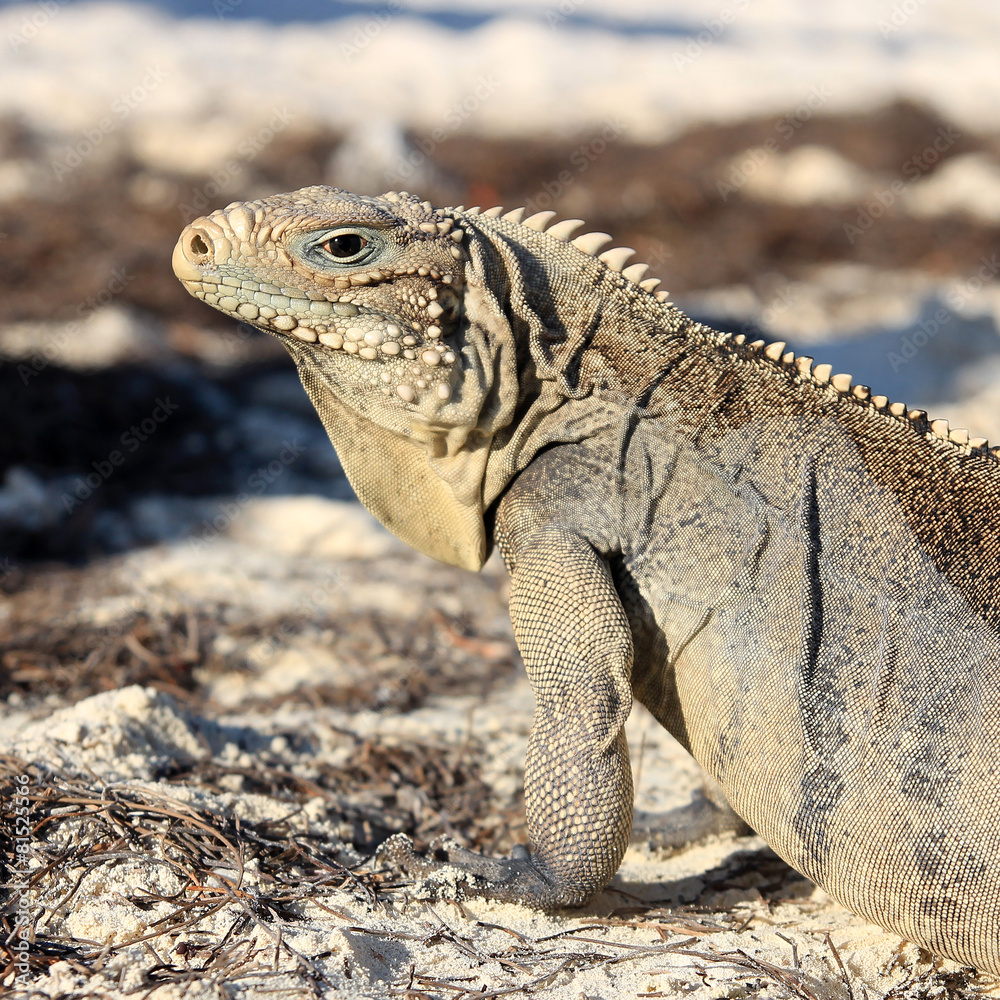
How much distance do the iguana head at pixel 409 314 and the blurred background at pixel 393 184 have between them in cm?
277

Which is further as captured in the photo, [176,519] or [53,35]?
[53,35]

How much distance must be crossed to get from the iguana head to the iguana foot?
3.22 feet

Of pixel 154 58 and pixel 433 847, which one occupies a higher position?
pixel 433 847

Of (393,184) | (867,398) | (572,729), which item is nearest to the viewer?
(572,729)

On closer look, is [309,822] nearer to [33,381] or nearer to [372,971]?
[372,971]

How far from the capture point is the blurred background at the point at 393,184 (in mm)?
8219

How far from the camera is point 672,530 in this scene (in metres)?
3.04

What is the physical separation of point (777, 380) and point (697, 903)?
1.81m

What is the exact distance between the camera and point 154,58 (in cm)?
2289

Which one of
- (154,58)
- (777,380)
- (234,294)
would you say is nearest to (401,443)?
(234,294)

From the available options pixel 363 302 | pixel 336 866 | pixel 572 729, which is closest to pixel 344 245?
pixel 363 302

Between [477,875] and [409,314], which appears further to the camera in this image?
[477,875]

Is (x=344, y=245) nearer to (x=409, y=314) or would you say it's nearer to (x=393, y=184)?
(x=409, y=314)

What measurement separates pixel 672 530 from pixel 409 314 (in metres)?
1.01
